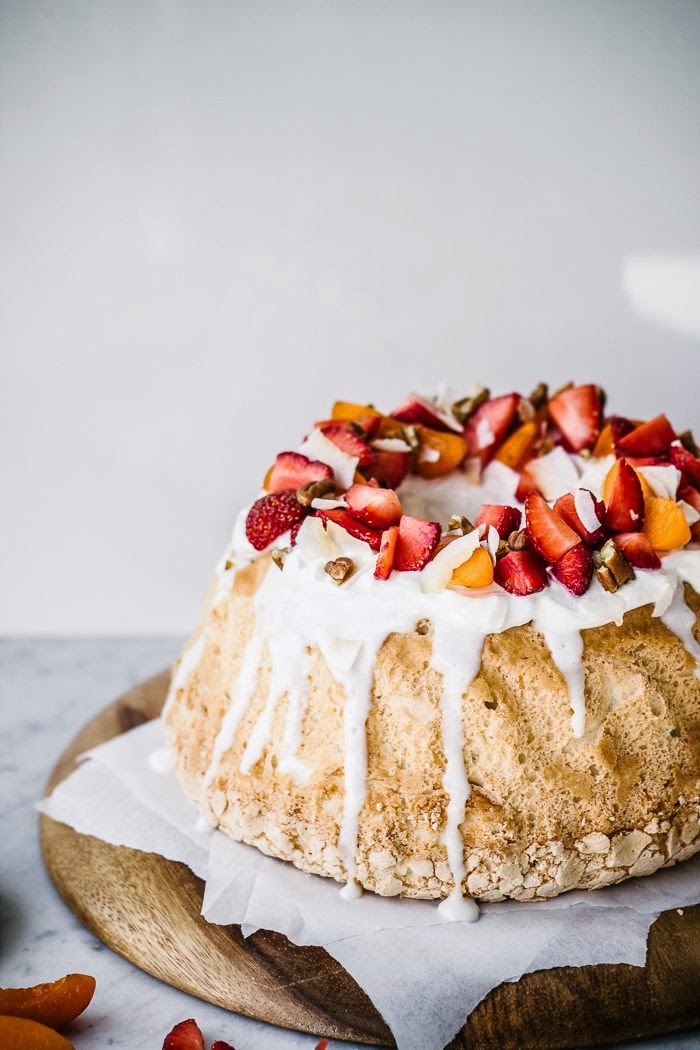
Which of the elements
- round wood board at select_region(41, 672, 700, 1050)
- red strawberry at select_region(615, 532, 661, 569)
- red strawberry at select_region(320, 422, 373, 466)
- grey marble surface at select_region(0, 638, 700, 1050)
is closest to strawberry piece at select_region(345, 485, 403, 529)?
red strawberry at select_region(320, 422, 373, 466)

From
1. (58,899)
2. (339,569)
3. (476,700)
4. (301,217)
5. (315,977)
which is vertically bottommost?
(58,899)

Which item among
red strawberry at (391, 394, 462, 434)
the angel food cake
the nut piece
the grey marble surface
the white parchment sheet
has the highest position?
red strawberry at (391, 394, 462, 434)

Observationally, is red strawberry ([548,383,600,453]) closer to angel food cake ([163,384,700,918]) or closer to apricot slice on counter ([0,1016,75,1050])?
angel food cake ([163,384,700,918])

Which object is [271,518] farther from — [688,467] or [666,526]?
[688,467]

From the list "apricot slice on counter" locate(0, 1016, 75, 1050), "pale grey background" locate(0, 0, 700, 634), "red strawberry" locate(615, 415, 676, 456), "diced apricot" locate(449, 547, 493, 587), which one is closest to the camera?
"apricot slice on counter" locate(0, 1016, 75, 1050)

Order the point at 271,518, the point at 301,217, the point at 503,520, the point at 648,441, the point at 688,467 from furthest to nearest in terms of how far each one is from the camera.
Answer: the point at 301,217, the point at 648,441, the point at 688,467, the point at 271,518, the point at 503,520

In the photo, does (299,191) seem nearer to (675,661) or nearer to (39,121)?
(39,121)

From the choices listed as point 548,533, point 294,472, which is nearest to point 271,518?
point 294,472
